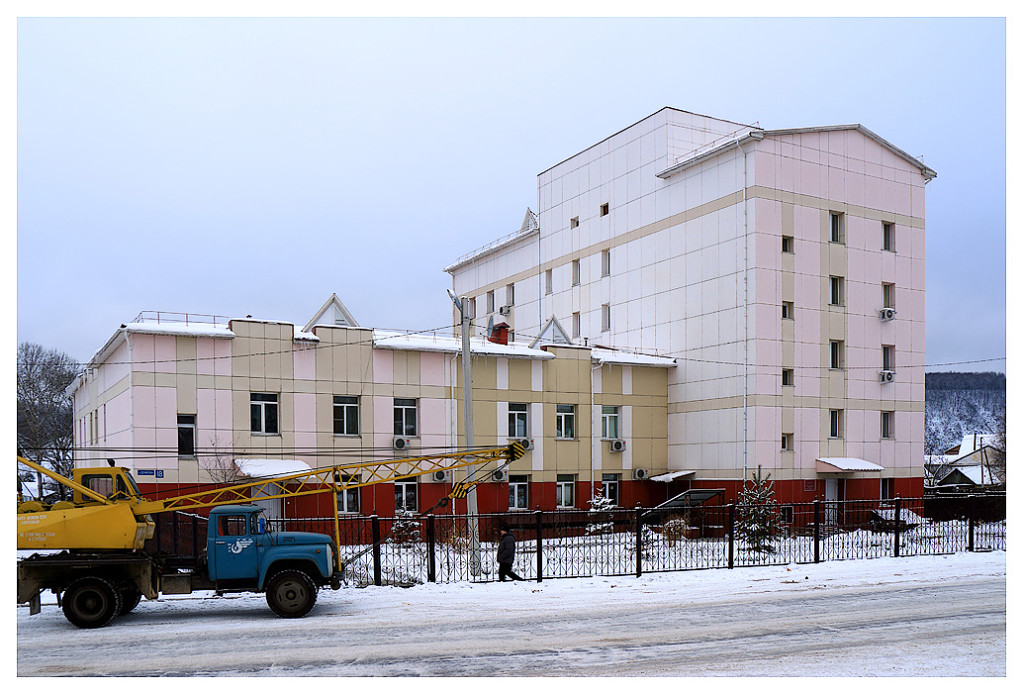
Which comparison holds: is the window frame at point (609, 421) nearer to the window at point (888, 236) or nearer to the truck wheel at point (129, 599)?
the window at point (888, 236)

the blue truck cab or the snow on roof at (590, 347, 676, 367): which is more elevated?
the snow on roof at (590, 347, 676, 367)

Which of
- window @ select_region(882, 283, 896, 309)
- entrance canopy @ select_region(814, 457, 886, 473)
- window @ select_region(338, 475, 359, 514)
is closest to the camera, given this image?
window @ select_region(338, 475, 359, 514)

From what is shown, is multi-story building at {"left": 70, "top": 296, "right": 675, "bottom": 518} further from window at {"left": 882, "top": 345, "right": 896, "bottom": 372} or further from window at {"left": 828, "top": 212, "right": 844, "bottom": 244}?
window at {"left": 882, "top": 345, "right": 896, "bottom": 372}

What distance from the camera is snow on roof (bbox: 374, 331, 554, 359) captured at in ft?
120

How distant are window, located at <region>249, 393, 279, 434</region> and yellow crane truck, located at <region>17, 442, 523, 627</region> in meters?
15.5

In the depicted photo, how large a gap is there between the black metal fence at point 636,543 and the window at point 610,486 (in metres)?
6.40

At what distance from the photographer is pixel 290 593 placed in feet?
58.7

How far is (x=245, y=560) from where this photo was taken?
17969 millimetres

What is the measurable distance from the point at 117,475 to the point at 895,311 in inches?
1416

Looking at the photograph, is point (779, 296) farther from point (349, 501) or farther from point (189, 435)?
point (189, 435)

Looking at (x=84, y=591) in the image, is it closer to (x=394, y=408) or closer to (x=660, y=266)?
(x=394, y=408)

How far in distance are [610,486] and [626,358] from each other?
5.92 meters

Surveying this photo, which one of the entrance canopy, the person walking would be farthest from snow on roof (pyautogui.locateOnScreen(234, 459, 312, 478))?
the entrance canopy

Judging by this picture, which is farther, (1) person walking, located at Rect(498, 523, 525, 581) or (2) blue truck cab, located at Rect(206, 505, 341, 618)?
→ (1) person walking, located at Rect(498, 523, 525, 581)
